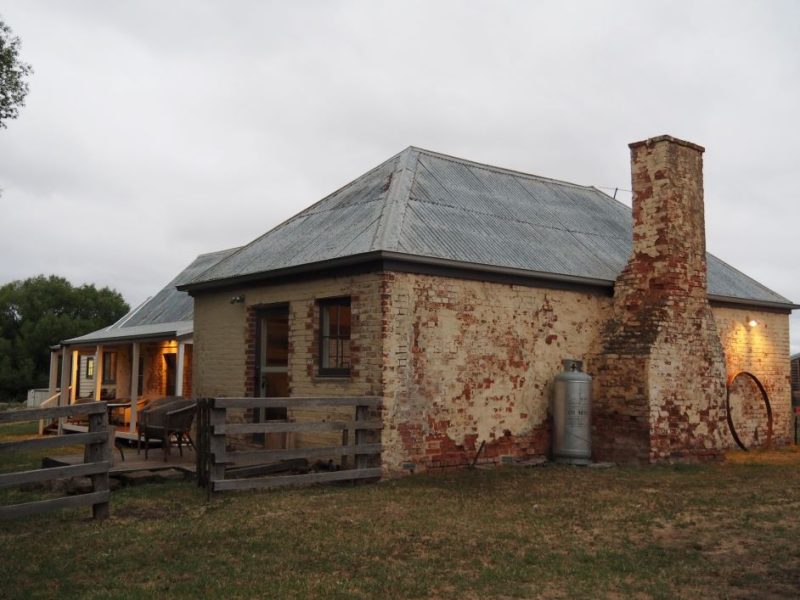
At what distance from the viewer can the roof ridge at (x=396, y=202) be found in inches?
450

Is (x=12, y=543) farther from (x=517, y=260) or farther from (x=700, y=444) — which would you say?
(x=700, y=444)

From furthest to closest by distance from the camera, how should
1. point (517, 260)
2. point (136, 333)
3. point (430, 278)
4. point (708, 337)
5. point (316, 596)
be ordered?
point (136, 333) < point (708, 337) < point (517, 260) < point (430, 278) < point (316, 596)

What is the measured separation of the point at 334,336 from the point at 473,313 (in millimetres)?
2154

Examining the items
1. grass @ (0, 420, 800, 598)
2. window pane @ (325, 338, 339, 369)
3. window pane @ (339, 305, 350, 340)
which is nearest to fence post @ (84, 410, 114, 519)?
grass @ (0, 420, 800, 598)

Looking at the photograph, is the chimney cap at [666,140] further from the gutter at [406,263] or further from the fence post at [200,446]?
the fence post at [200,446]

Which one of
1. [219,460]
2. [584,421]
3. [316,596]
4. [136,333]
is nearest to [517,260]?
[584,421]

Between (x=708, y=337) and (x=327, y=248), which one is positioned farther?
(x=708, y=337)

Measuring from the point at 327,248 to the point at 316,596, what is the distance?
7366 millimetres

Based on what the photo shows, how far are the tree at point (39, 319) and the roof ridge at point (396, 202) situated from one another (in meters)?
39.0

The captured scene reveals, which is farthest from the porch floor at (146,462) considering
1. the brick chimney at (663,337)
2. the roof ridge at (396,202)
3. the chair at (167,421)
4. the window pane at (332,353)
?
the brick chimney at (663,337)

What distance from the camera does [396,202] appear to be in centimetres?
1287

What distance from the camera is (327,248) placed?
12.4m

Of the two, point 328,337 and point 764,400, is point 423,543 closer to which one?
point 328,337

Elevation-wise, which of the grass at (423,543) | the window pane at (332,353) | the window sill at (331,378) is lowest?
the grass at (423,543)
